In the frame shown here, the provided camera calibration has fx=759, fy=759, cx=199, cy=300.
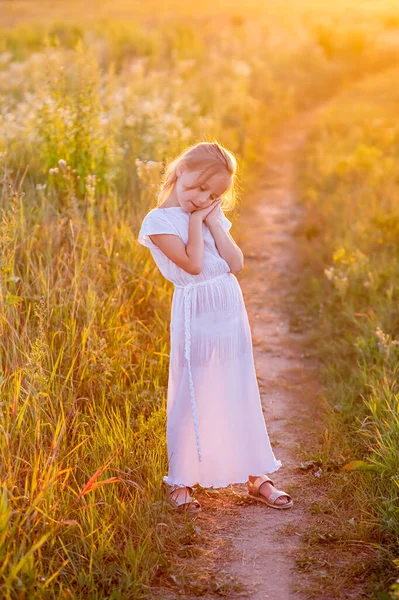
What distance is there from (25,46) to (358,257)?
1721cm

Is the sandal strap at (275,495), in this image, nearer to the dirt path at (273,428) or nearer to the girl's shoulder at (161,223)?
the dirt path at (273,428)

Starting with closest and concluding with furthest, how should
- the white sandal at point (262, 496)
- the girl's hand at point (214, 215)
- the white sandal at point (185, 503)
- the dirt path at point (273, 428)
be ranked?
the dirt path at point (273, 428)
the girl's hand at point (214, 215)
the white sandal at point (185, 503)
the white sandal at point (262, 496)

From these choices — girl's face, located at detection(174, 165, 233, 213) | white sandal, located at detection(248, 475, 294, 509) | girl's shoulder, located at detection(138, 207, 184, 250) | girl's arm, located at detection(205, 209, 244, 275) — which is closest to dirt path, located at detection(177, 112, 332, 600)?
white sandal, located at detection(248, 475, 294, 509)

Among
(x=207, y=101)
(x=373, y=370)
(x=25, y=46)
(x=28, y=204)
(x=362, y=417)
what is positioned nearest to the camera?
(x=362, y=417)

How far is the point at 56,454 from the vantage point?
3.56 m

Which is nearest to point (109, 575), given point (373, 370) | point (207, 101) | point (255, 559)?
point (255, 559)

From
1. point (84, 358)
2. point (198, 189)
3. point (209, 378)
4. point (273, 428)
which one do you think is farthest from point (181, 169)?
point (273, 428)

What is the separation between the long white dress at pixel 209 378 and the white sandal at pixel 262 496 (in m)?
0.10

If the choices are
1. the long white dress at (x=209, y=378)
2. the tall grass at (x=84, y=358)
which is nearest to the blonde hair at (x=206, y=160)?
the long white dress at (x=209, y=378)

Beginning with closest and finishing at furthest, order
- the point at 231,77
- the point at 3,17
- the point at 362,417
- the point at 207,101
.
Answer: the point at 362,417 < the point at 207,101 < the point at 231,77 < the point at 3,17

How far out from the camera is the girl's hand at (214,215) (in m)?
3.61

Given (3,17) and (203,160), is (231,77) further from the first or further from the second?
(3,17)

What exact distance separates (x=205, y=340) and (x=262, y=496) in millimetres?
→ 910

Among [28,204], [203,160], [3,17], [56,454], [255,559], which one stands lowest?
[255,559]
